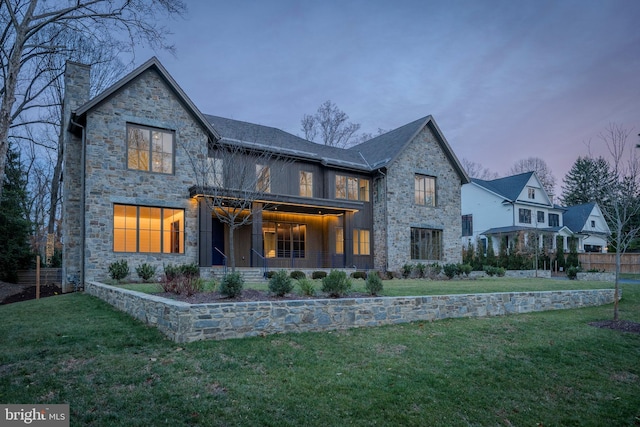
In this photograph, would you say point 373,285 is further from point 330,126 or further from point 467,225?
point 467,225

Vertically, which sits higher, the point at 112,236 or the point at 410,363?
the point at 112,236

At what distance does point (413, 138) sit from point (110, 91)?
48.6 ft

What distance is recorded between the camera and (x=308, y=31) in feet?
61.6

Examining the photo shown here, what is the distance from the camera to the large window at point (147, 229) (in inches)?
586

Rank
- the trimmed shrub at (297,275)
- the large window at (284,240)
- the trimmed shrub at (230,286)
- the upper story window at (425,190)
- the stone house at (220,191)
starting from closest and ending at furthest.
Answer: the trimmed shrub at (230,286) < the stone house at (220,191) < the trimmed shrub at (297,275) < the large window at (284,240) < the upper story window at (425,190)

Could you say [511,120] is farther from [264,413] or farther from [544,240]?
[264,413]

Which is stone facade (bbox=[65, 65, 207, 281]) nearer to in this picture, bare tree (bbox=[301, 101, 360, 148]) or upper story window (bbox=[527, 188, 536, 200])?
bare tree (bbox=[301, 101, 360, 148])

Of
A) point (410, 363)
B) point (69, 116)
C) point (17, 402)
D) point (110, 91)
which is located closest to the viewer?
point (17, 402)

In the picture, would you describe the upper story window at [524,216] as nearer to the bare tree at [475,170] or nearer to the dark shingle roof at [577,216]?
the dark shingle roof at [577,216]

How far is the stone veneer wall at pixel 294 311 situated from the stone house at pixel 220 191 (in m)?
4.08

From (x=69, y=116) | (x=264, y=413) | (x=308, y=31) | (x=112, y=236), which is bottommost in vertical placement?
(x=264, y=413)

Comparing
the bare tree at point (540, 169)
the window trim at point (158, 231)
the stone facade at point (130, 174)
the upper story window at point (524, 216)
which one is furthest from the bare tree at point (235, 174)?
the bare tree at point (540, 169)

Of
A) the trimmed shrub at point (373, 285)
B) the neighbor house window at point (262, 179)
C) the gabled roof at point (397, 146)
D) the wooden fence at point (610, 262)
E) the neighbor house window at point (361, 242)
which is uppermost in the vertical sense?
the gabled roof at point (397, 146)

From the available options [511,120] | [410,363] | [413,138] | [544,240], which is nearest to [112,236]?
[410,363]
